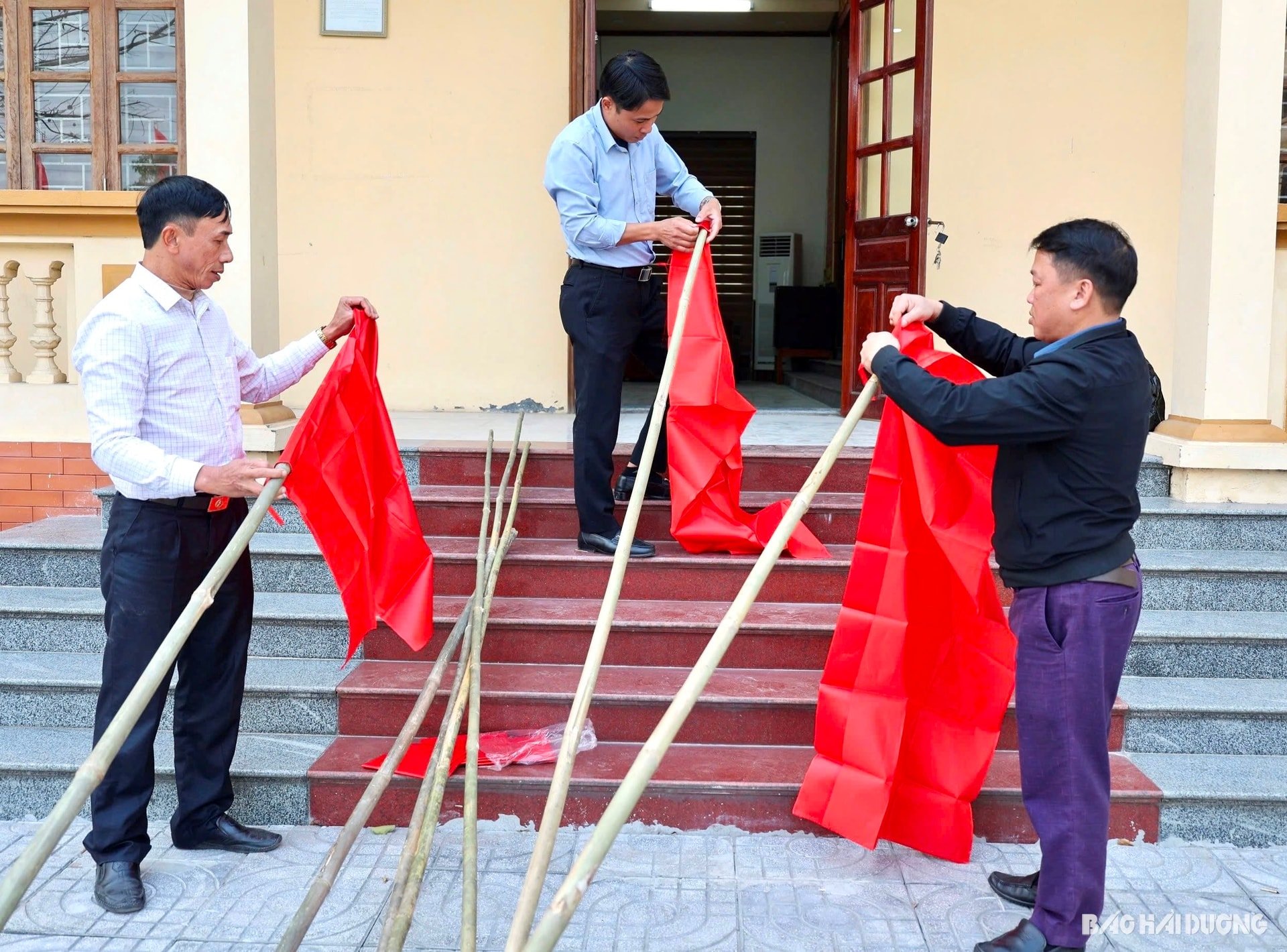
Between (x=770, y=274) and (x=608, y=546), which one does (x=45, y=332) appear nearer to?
(x=608, y=546)

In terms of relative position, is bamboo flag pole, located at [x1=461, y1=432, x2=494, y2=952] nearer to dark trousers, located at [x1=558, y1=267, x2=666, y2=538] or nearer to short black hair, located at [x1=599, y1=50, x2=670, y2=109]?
dark trousers, located at [x1=558, y1=267, x2=666, y2=538]

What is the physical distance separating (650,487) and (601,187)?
3.74ft

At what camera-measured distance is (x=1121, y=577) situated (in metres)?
2.53

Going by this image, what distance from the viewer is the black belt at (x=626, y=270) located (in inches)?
156

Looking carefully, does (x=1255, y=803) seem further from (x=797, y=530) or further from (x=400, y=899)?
(x=400, y=899)

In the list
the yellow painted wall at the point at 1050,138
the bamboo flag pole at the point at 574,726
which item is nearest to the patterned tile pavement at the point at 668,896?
the bamboo flag pole at the point at 574,726

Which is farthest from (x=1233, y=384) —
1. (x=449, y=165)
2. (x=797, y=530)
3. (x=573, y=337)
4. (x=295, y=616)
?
(x=449, y=165)

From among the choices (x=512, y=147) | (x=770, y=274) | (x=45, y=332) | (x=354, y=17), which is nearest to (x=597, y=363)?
(x=45, y=332)

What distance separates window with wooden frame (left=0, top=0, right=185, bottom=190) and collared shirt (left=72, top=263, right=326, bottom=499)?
9.85 feet

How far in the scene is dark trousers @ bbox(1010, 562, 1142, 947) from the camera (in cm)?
251

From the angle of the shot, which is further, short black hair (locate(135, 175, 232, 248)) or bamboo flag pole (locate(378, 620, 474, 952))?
short black hair (locate(135, 175, 232, 248))

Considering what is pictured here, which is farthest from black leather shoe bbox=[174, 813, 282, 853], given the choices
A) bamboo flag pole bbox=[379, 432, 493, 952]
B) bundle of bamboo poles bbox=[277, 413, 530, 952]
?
bamboo flag pole bbox=[379, 432, 493, 952]

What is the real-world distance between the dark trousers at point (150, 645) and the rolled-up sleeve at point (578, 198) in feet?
4.93

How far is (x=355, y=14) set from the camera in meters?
Answer: 6.40
